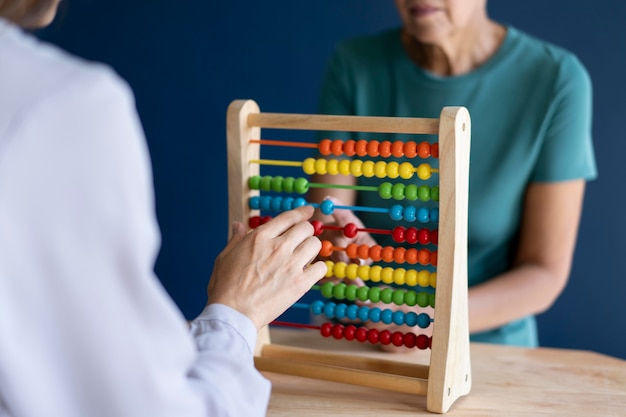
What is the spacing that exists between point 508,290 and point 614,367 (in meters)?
0.33

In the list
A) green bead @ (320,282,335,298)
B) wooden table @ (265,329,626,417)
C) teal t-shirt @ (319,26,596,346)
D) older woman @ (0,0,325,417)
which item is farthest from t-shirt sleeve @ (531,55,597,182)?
older woman @ (0,0,325,417)

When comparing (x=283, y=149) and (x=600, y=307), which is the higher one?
(x=283, y=149)

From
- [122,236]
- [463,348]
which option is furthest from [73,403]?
[463,348]

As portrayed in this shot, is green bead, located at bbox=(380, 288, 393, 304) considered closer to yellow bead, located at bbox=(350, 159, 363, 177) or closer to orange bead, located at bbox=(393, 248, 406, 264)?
orange bead, located at bbox=(393, 248, 406, 264)

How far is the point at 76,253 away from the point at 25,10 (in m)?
0.30

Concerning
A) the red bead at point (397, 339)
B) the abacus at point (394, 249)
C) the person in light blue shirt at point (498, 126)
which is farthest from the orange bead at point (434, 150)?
the person in light blue shirt at point (498, 126)

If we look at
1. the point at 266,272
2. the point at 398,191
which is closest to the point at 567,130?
the point at 398,191

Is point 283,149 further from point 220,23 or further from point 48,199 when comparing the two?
point 48,199

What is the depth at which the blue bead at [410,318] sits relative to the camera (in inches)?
51.1

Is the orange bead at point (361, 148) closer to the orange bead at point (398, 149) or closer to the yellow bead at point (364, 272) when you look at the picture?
the orange bead at point (398, 149)

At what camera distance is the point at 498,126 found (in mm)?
1815

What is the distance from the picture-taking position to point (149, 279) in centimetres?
68

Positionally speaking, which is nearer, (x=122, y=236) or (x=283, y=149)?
(x=122, y=236)

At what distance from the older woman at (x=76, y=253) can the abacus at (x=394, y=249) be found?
53cm
